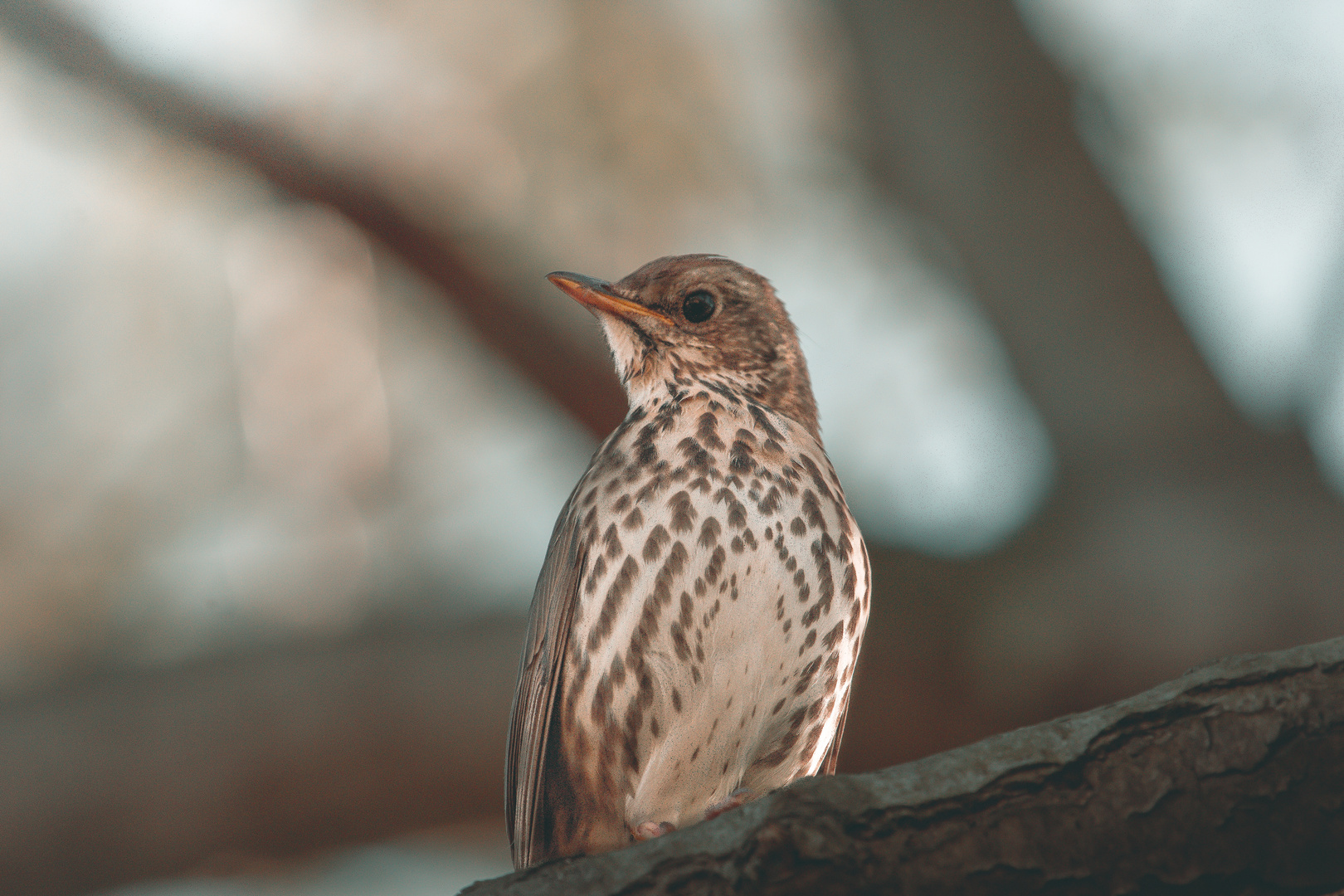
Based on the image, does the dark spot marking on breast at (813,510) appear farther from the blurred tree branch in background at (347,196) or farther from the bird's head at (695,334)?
the blurred tree branch in background at (347,196)

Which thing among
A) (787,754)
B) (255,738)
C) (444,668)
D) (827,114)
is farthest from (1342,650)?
(827,114)

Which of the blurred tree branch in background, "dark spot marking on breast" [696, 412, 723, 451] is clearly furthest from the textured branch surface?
the blurred tree branch in background

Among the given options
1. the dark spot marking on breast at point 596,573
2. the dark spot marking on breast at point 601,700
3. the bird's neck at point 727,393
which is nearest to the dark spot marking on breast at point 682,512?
the dark spot marking on breast at point 596,573

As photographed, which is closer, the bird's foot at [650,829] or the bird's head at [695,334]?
the bird's foot at [650,829]

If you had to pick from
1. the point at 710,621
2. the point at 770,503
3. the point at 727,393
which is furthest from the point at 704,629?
the point at 727,393

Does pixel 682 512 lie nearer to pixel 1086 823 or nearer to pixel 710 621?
pixel 710 621

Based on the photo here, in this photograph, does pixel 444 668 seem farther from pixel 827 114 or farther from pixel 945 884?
pixel 827 114

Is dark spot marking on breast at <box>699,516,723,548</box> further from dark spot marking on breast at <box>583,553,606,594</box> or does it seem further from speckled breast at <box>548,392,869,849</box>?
dark spot marking on breast at <box>583,553,606,594</box>
